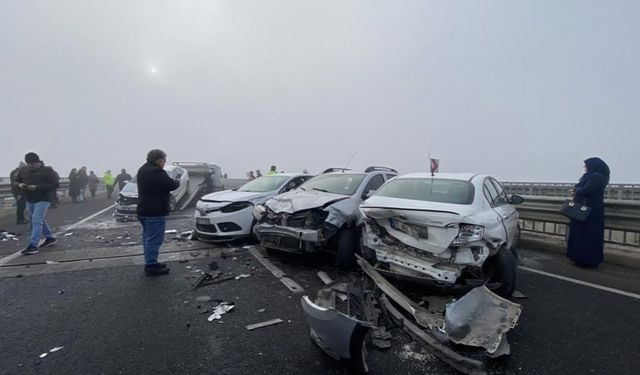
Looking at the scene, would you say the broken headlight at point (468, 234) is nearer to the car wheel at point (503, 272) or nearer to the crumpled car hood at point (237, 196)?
the car wheel at point (503, 272)

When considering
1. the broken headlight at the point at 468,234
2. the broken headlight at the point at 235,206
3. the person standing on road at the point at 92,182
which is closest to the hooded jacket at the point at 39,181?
the broken headlight at the point at 235,206

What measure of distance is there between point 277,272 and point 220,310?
1432 millimetres

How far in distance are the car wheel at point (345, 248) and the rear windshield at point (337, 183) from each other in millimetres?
897

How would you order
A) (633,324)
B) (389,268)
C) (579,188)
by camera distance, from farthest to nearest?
(579,188), (389,268), (633,324)

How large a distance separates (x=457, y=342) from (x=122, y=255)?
5.87 m

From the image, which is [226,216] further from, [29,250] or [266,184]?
[29,250]

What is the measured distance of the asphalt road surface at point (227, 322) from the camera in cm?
266

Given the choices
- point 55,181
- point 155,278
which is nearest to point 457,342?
point 155,278

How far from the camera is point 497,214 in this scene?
13.6 ft

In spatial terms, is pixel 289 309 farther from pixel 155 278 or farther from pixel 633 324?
pixel 633 324

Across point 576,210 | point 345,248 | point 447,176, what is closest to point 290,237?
point 345,248

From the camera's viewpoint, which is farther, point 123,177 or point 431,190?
point 123,177

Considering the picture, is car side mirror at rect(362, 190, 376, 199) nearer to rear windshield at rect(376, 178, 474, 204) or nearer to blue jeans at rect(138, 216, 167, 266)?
rear windshield at rect(376, 178, 474, 204)

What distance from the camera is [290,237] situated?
5109mm
